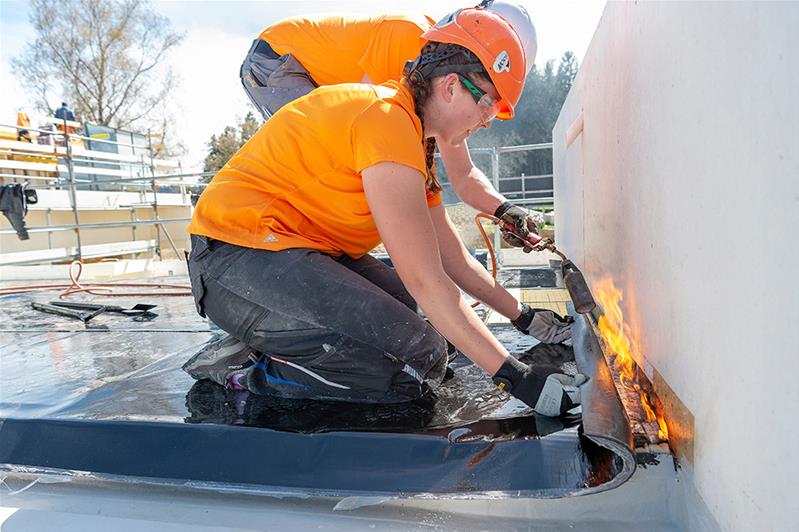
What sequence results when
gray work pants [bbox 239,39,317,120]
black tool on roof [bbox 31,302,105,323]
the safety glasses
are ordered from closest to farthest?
the safety glasses, gray work pants [bbox 239,39,317,120], black tool on roof [bbox 31,302,105,323]

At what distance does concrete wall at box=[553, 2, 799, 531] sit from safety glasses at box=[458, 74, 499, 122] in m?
0.42

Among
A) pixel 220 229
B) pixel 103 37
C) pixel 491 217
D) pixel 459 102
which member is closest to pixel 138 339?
pixel 220 229

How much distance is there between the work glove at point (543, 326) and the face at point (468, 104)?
0.89m

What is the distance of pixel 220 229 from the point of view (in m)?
1.79

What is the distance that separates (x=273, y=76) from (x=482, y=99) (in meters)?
1.62

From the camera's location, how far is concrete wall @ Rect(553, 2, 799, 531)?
2.46 feet

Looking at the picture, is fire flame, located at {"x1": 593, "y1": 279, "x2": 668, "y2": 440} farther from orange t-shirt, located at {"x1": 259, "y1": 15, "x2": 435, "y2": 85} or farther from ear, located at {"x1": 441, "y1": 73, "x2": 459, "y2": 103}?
orange t-shirt, located at {"x1": 259, "y1": 15, "x2": 435, "y2": 85}

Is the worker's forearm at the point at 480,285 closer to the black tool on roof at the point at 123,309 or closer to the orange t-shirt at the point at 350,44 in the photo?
the orange t-shirt at the point at 350,44

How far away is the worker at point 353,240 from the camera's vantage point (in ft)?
4.80

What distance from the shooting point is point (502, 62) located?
4.98 feet

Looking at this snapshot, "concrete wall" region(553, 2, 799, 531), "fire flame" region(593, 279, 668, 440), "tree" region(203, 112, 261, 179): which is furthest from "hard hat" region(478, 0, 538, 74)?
"tree" region(203, 112, 261, 179)

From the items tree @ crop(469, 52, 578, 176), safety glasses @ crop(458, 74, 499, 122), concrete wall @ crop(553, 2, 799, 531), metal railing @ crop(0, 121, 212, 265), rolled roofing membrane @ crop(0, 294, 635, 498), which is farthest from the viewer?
tree @ crop(469, 52, 578, 176)

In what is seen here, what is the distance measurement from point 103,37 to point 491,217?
2089cm

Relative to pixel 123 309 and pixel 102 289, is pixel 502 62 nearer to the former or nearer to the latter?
pixel 123 309
